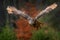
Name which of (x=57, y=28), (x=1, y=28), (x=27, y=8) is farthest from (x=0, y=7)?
(x=57, y=28)

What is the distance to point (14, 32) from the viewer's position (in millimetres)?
4090

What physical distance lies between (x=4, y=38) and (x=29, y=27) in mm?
507

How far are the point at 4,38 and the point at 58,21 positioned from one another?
86 centimetres

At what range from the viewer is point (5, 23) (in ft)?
14.5

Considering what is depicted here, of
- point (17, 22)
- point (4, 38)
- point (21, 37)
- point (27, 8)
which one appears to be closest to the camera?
point (4, 38)

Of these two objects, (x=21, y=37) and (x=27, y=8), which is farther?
(x=27, y=8)

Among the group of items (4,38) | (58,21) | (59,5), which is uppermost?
(59,5)

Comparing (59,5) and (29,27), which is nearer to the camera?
(29,27)

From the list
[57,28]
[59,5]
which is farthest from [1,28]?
[59,5]

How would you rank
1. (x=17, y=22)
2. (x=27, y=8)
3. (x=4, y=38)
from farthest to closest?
(x=27, y=8)
(x=17, y=22)
(x=4, y=38)

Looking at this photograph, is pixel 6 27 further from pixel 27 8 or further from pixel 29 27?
pixel 27 8

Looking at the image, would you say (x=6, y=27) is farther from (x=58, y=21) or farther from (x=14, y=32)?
(x=58, y=21)

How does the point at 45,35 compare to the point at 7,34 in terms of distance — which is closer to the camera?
the point at 45,35

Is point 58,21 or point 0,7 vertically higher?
point 0,7
